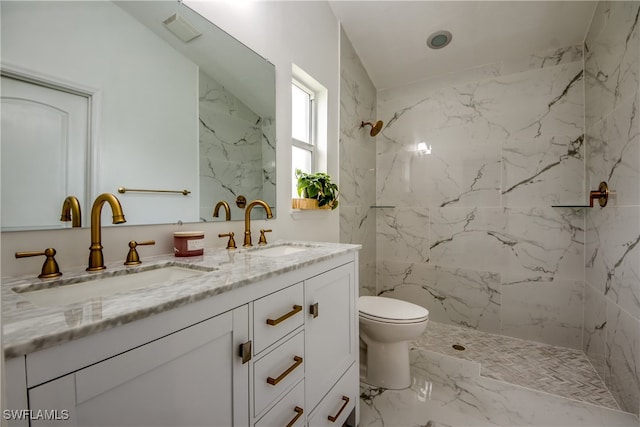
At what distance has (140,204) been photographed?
1050 mm

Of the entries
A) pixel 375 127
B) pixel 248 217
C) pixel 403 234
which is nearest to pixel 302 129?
pixel 375 127

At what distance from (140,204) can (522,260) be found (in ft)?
8.81

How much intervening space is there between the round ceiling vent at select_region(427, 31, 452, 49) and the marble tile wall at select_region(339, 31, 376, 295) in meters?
0.61

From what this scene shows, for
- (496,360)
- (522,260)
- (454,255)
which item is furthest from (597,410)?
(454,255)

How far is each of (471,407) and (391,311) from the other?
65 centimetres

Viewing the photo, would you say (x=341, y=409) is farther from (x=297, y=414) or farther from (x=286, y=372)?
(x=286, y=372)

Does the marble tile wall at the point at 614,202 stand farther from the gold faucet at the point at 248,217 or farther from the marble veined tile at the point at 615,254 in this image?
the gold faucet at the point at 248,217

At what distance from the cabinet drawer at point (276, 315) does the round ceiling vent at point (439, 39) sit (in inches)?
90.4

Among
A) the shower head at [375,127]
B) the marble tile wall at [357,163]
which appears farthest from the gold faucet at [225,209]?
the shower head at [375,127]

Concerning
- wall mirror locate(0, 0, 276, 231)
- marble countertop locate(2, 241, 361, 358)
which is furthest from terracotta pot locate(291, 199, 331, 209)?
marble countertop locate(2, 241, 361, 358)

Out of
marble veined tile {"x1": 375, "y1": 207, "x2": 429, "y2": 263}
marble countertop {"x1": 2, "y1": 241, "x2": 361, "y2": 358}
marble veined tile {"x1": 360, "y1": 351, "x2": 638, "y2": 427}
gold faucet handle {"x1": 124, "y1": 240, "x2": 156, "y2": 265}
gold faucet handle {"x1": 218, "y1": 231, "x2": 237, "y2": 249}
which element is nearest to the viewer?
marble countertop {"x1": 2, "y1": 241, "x2": 361, "y2": 358}

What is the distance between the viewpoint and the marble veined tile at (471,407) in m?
1.50

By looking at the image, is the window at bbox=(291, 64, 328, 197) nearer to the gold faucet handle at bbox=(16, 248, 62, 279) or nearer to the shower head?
the shower head

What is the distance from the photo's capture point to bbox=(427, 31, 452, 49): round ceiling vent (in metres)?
2.26
